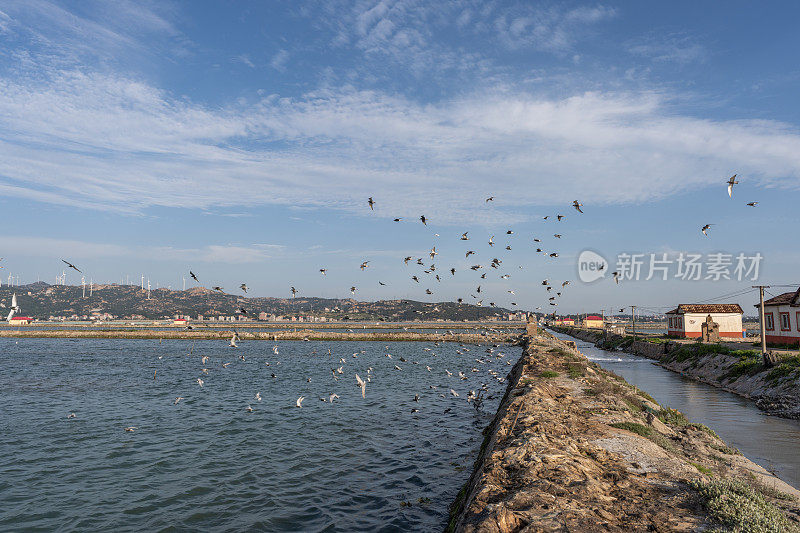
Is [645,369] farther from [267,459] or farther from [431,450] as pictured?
[267,459]

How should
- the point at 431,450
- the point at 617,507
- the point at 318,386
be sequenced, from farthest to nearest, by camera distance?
1. the point at 318,386
2. the point at 431,450
3. the point at 617,507

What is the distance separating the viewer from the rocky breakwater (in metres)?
8.52

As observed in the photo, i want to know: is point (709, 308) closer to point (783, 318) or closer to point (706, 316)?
point (706, 316)

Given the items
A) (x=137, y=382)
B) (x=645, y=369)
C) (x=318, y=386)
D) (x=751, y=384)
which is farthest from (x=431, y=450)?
(x=645, y=369)

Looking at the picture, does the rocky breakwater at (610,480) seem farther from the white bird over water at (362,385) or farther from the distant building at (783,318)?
the distant building at (783,318)

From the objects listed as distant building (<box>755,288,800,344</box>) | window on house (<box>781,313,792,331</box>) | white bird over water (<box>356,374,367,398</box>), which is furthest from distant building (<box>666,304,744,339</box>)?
white bird over water (<box>356,374,367,398</box>)

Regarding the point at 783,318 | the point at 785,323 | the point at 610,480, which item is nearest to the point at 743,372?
the point at 785,323

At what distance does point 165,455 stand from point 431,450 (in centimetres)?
1216

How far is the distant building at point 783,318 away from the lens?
46625 mm

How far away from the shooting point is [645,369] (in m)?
51.6

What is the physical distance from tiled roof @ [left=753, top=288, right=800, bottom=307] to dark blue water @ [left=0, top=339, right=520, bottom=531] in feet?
114

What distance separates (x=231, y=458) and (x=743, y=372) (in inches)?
1573

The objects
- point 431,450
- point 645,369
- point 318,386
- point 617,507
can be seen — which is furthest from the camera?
point 645,369

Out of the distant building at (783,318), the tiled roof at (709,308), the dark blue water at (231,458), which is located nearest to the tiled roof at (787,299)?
the distant building at (783,318)
